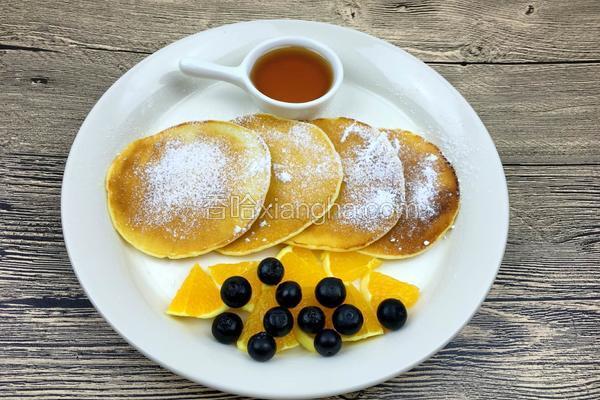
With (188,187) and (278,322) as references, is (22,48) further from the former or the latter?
(278,322)

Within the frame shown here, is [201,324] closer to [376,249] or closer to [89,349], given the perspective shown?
[89,349]

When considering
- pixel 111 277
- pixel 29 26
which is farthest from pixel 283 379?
pixel 29 26

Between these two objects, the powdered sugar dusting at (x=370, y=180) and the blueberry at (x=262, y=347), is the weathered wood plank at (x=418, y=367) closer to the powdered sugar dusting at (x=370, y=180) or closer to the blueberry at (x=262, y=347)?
the blueberry at (x=262, y=347)

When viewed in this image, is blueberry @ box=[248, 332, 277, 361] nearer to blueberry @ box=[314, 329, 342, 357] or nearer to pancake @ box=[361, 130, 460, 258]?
blueberry @ box=[314, 329, 342, 357]

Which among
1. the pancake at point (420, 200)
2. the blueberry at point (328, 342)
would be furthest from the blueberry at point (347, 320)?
the pancake at point (420, 200)

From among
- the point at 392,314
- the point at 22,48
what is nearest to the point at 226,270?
the point at 392,314

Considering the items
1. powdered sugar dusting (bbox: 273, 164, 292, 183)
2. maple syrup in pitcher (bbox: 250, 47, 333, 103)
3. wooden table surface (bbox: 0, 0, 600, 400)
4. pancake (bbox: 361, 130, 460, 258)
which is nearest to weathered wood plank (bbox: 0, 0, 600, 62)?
wooden table surface (bbox: 0, 0, 600, 400)
